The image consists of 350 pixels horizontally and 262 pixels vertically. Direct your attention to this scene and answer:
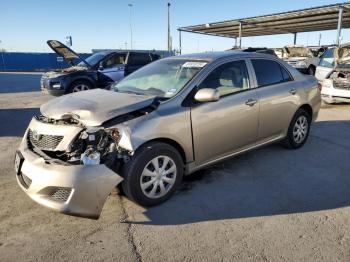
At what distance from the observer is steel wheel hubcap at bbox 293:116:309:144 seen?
5465mm

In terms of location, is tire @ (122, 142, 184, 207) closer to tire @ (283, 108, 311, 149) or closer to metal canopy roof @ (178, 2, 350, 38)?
tire @ (283, 108, 311, 149)

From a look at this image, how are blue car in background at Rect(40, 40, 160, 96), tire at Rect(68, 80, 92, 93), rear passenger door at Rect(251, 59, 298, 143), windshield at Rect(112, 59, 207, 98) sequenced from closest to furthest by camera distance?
1. windshield at Rect(112, 59, 207, 98)
2. rear passenger door at Rect(251, 59, 298, 143)
3. blue car in background at Rect(40, 40, 160, 96)
4. tire at Rect(68, 80, 92, 93)

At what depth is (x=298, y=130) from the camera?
5527 millimetres

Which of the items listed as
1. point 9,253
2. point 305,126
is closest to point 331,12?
point 305,126

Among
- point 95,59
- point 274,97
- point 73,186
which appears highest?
point 95,59

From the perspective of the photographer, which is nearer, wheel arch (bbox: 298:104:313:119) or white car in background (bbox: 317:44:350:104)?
wheel arch (bbox: 298:104:313:119)

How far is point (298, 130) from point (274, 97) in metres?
1.06

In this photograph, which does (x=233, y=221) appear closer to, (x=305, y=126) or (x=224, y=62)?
(x=224, y=62)

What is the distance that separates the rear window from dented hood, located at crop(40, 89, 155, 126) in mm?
1779

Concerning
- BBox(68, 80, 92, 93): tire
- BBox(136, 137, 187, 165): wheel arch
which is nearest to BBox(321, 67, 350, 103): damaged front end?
BBox(136, 137, 187, 165): wheel arch

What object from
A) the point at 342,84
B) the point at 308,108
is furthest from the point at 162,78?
the point at 342,84

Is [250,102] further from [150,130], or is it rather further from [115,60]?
[115,60]

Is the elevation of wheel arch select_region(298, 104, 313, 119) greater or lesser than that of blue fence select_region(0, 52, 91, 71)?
greater

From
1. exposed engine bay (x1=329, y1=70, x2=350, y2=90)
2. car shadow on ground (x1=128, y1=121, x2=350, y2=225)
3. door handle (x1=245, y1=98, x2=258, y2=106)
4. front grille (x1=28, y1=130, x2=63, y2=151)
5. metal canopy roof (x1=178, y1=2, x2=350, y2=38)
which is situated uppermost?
metal canopy roof (x1=178, y1=2, x2=350, y2=38)
